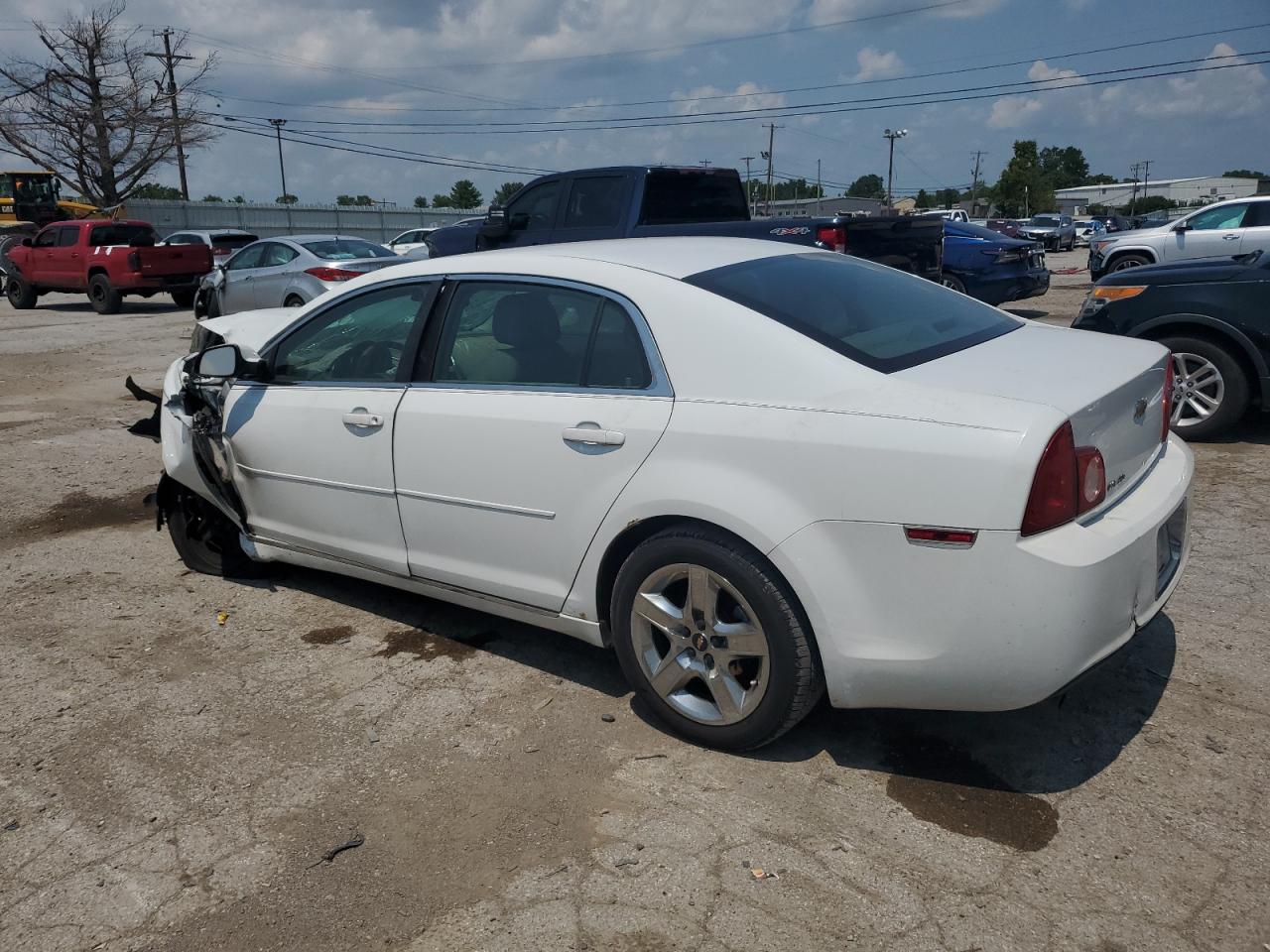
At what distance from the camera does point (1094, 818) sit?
2885 millimetres

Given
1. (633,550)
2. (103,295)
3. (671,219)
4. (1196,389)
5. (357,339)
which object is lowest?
(1196,389)

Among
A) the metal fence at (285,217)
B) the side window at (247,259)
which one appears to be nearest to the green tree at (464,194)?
the metal fence at (285,217)

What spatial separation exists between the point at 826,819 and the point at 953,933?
1.78 ft

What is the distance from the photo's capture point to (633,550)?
Result: 3.31m

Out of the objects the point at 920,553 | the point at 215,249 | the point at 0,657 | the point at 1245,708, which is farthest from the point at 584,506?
the point at 215,249

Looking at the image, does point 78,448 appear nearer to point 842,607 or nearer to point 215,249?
point 842,607

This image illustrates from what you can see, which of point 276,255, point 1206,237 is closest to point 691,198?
point 276,255

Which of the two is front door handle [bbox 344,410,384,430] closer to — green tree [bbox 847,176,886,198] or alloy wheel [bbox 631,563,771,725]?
alloy wheel [bbox 631,563,771,725]

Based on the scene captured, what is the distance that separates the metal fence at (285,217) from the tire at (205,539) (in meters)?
38.7

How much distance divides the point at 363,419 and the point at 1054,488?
101 inches

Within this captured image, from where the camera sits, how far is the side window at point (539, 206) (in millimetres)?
10859

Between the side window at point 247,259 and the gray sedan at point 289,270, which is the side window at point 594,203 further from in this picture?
the side window at point 247,259

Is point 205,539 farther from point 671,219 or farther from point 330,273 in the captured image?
point 330,273

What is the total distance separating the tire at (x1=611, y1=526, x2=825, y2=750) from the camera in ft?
9.82
